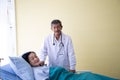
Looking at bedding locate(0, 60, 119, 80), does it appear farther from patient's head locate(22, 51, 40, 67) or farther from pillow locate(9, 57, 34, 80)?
patient's head locate(22, 51, 40, 67)

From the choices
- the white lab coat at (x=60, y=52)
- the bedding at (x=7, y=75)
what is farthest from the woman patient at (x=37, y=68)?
the white lab coat at (x=60, y=52)

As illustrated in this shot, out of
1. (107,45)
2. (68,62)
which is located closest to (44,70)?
(68,62)

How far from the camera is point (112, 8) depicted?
9.82ft

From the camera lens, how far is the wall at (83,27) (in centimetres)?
301

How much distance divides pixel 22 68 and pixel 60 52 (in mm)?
671

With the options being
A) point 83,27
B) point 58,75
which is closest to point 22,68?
point 58,75

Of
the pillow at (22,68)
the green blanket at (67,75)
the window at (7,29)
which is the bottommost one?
the green blanket at (67,75)

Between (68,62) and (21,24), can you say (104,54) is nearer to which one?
(68,62)

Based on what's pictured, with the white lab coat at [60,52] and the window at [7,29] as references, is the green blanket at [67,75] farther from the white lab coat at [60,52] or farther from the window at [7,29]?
the window at [7,29]

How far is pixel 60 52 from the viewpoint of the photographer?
2592 mm

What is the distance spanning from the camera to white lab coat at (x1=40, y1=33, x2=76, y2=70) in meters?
2.55

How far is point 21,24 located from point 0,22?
323 mm

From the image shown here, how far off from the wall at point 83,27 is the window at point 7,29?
0.09m

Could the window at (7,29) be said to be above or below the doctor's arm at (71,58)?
above
